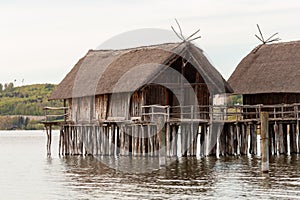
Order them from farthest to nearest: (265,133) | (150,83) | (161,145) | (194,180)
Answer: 1. (150,83)
2. (161,145)
3. (194,180)
4. (265,133)

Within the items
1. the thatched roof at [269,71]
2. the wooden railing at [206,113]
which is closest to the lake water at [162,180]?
the wooden railing at [206,113]

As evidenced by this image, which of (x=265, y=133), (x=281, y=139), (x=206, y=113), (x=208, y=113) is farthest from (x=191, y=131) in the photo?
(x=265, y=133)

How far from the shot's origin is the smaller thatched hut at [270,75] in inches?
1801

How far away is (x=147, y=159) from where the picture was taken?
42.3 metres

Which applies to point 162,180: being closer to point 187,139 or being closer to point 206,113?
point 187,139

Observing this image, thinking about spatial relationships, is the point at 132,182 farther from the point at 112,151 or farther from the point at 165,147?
the point at 112,151

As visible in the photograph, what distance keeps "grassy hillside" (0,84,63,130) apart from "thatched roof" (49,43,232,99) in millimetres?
95227

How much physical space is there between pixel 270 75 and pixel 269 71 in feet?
1.82

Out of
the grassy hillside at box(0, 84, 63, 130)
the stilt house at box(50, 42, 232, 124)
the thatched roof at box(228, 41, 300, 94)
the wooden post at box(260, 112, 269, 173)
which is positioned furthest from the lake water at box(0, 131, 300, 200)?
the grassy hillside at box(0, 84, 63, 130)

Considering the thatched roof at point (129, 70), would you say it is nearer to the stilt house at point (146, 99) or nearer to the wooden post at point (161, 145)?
the stilt house at point (146, 99)

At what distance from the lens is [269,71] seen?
47.6 m

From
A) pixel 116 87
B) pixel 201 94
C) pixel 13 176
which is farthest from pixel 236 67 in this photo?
pixel 13 176

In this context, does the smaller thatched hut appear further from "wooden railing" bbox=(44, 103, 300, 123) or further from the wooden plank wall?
the wooden plank wall

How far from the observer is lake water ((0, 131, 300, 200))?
1156 inches
